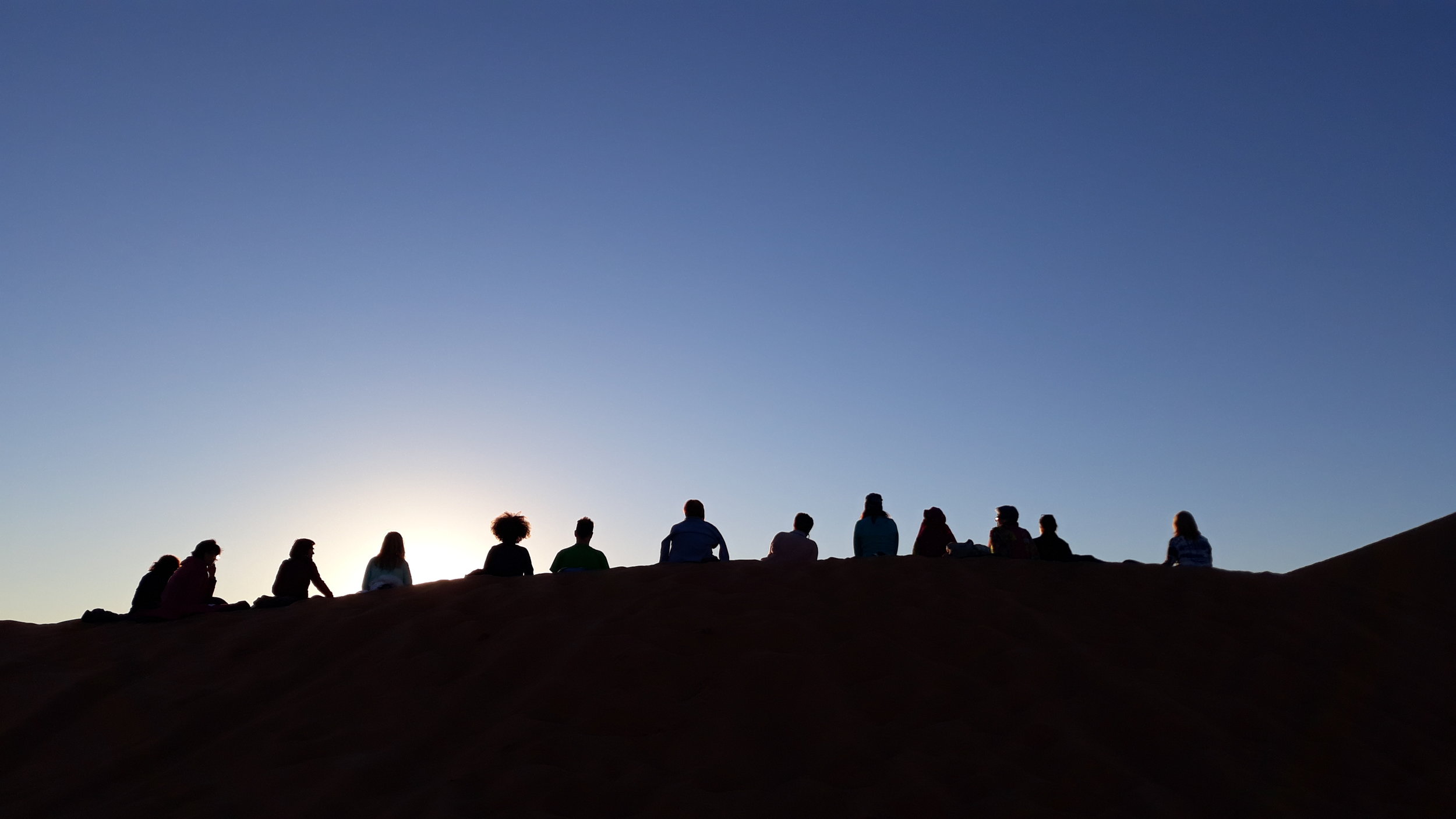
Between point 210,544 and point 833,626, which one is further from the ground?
point 210,544

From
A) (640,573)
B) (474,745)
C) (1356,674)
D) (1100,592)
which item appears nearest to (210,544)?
(640,573)

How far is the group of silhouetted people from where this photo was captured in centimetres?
1009

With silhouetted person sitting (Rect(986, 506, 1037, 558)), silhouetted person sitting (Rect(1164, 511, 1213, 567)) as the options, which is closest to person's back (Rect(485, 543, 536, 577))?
silhouetted person sitting (Rect(986, 506, 1037, 558))

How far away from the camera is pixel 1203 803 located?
19.6ft

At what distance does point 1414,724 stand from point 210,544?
35.5ft

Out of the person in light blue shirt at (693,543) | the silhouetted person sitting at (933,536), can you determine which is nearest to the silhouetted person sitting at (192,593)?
the person in light blue shirt at (693,543)

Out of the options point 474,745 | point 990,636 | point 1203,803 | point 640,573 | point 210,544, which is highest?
point 210,544

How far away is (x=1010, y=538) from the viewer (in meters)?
10.4

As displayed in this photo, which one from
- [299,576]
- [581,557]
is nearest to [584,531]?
[581,557]

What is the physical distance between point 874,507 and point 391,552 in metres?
5.32

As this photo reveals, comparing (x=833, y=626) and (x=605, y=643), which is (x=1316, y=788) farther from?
(x=605, y=643)

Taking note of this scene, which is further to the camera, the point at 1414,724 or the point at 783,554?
the point at 783,554

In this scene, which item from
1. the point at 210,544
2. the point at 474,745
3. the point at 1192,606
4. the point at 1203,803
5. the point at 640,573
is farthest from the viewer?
the point at 210,544

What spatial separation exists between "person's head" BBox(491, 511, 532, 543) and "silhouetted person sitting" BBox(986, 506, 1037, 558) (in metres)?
4.96
